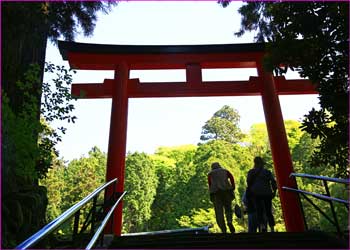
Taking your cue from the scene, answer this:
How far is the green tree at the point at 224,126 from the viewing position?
24531 millimetres

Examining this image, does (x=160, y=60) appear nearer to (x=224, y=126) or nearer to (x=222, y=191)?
(x=222, y=191)

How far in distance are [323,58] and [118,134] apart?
4.30m

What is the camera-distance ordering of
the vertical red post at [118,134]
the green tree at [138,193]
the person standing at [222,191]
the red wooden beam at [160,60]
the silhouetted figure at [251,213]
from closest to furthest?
the silhouetted figure at [251,213]
the person standing at [222,191]
the vertical red post at [118,134]
the red wooden beam at [160,60]
the green tree at [138,193]

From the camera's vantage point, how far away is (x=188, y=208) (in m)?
21.5

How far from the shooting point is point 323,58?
3.09 meters

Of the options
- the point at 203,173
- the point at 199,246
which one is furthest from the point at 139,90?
the point at 203,173

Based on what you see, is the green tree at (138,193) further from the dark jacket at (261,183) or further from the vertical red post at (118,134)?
the dark jacket at (261,183)

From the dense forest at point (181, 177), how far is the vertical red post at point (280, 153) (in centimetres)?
1365

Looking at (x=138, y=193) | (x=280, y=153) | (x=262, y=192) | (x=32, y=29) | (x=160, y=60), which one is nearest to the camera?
(x=32, y=29)

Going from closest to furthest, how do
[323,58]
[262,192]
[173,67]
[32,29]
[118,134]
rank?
[32,29], [323,58], [262,192], [118,134], [173,67]

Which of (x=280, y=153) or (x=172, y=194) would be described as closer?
(x=280, y=153)

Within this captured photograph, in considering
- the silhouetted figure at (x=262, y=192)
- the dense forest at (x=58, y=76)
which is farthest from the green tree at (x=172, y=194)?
the dense forest at (x=58, y=76)

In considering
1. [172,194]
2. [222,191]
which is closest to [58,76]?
[222,191]

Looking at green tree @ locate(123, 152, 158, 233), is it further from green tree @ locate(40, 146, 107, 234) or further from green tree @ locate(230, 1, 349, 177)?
green tree @ locate(230, 1, 349, 177)
